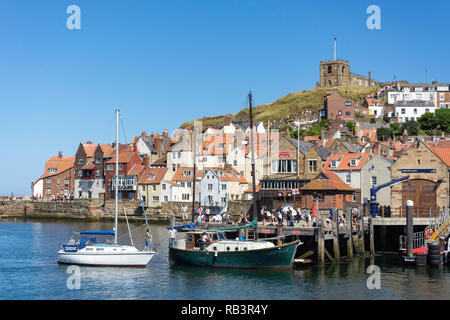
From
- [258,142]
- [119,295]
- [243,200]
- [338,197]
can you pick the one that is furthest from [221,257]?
[258,142]

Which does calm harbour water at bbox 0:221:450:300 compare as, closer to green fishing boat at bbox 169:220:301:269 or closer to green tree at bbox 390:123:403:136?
green fishing boat at bbox 169:220:301:269

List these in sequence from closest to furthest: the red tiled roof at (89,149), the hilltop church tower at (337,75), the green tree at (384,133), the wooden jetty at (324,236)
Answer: the wooden jetty at (324,236), the red tiled roof at (89,149), the green tree at (384,133), the hilltop church tower at (337,75)


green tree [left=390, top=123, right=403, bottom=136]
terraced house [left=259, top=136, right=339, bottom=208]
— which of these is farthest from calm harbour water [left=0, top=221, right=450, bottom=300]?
green tree [left=390, top=123, right=403, bottom=136]

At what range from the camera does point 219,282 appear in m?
38.3

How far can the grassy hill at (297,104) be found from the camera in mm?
167750

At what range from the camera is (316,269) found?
43.0 metres

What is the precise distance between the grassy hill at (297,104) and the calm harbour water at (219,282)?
114728mm

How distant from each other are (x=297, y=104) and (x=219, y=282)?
145686 millimetres

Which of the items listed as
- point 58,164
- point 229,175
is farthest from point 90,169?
point 229,175

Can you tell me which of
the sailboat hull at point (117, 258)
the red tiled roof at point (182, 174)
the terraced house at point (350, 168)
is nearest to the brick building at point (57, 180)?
the red tiled roof at point (182, 174)

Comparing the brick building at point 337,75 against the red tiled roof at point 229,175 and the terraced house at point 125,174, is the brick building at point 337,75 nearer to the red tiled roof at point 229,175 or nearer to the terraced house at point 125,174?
the terraced house at point 125,174

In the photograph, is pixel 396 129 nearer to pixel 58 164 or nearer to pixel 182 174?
pixel 182 174
